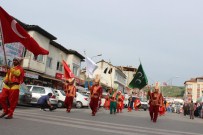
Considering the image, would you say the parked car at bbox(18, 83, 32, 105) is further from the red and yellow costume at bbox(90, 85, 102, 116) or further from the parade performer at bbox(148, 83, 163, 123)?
the parade performer at bbox(148, 83, 163, 123)

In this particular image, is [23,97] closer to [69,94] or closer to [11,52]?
[69,94]

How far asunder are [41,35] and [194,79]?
115166mm

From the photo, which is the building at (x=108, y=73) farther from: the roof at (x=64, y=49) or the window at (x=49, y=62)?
the window at (x=49, y=62)

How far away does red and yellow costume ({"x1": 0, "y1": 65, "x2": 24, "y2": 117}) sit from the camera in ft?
32.5

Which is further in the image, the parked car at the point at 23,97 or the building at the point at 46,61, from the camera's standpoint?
the building at the point at 46,61

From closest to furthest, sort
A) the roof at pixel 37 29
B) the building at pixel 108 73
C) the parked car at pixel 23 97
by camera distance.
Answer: the parked car at pixel 23 97 < the roof at pixel 37 29 < the building at pixel 108 73

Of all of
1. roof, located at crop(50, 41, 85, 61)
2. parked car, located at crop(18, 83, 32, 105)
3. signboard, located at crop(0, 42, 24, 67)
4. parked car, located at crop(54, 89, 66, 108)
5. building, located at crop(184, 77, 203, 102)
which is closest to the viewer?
parked car, located at crop(18, 83, 32, 105)

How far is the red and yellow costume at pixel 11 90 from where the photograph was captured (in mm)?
9906


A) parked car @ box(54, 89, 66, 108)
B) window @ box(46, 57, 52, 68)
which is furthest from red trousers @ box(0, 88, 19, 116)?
window @ box(46, 57, 52, 68)

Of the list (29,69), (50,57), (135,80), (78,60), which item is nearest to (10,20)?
(135,80)

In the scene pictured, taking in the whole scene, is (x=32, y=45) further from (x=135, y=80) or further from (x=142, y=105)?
(x=142, y=105)

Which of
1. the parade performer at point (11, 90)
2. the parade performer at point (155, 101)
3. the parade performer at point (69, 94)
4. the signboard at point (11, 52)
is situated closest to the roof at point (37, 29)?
the signboard at point (11, 52)

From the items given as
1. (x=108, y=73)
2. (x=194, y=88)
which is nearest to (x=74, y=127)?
(x=108, y=73)

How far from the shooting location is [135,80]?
2386 centimetres
